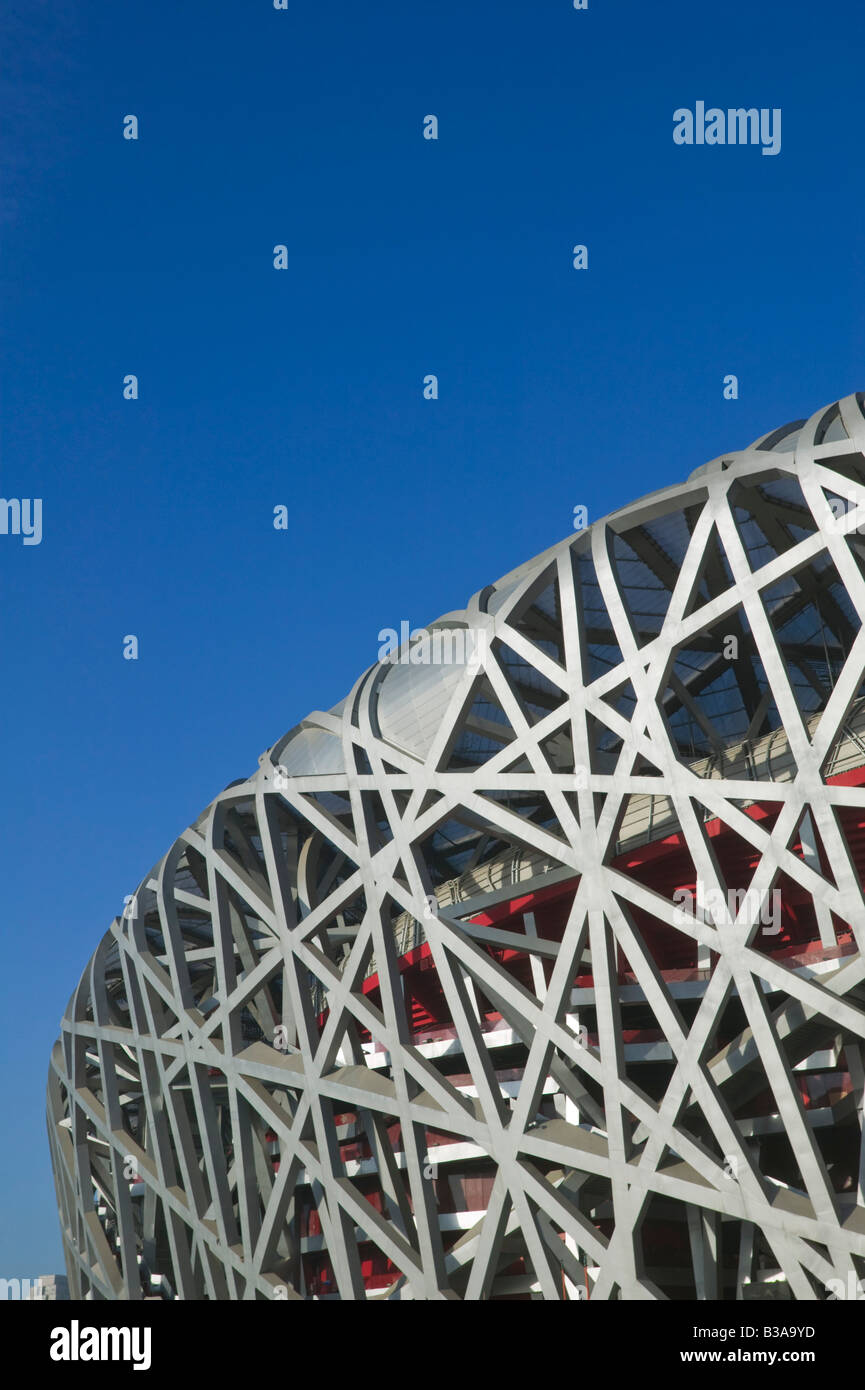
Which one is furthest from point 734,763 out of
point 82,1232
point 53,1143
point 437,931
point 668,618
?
point 53,1143

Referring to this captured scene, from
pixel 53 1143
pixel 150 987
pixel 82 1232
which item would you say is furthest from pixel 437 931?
pixel 53 1143

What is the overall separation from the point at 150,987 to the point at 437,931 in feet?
41.7

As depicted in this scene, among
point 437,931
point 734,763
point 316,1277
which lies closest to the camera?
point 437,931

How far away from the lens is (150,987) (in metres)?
31.6

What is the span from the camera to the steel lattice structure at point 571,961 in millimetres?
18281

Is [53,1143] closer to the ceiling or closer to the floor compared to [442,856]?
closer to the floor

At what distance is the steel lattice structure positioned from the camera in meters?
18.3

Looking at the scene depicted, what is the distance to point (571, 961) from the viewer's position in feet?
66.0

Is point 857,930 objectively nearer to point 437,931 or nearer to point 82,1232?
point 437,931

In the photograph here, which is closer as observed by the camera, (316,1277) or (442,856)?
(316,1277)
